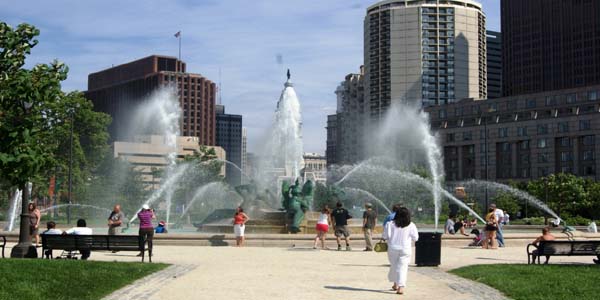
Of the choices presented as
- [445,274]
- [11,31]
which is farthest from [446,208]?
[11,31]

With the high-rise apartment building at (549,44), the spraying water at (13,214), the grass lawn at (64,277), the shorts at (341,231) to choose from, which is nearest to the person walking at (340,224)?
the shorts at (341,231)

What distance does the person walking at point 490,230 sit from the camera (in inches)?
1092

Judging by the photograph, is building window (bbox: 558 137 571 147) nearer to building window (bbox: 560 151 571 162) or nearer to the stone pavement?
building window (bbox: 560 151 571 162)

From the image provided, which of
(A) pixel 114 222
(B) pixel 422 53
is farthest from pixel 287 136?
(B) pixel 422 53

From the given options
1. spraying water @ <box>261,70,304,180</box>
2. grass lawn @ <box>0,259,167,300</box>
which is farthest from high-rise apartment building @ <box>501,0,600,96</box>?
grass lawn @ <box>0,259,167,300</box>

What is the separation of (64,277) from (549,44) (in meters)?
162

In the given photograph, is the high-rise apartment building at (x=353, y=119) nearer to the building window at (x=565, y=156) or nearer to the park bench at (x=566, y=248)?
the building window at (x=565, y=156)

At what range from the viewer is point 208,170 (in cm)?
8881

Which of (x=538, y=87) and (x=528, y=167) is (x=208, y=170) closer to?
(x=528, y=167)

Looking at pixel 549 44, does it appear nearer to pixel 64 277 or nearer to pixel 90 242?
pixel 90 242

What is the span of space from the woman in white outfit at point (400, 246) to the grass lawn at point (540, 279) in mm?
1979

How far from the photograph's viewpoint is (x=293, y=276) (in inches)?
699

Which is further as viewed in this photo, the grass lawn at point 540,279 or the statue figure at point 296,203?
the statue figure at point 296,203

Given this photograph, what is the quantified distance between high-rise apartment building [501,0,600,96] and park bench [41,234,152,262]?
489 ft
